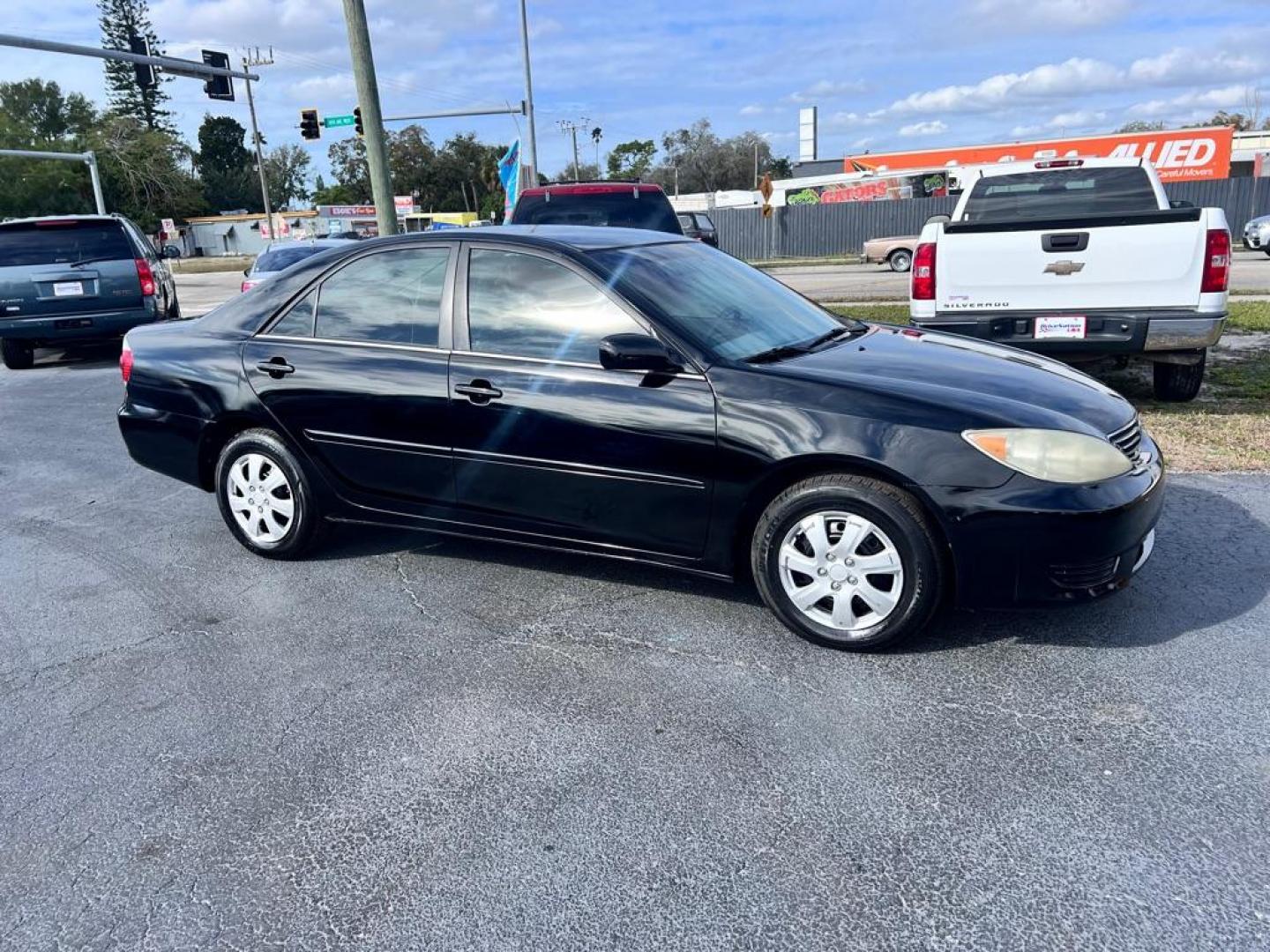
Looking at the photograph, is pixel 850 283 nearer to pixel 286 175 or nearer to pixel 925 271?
pixel 925 271

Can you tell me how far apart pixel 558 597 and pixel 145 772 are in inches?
69.2

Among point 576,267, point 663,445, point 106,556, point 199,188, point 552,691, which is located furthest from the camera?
point 199,188

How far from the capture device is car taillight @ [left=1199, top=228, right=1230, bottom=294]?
6238 mm

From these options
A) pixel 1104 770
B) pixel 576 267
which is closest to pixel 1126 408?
pixel 1104 770

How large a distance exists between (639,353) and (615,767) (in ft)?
5.08

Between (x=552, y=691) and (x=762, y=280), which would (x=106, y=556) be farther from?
(x=762, y=280)

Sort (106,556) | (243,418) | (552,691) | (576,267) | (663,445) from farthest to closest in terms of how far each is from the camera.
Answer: (106,556) < (243,418) < (576,267) < (663,445) < (552,691)

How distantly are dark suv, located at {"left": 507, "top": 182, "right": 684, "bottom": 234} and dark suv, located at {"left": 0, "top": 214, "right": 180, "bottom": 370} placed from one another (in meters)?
4.81

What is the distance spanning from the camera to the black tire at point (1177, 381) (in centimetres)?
707

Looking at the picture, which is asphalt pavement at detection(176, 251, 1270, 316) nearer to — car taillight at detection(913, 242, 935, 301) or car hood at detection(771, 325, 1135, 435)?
car taillight at detection(913, 242, 935, 301)

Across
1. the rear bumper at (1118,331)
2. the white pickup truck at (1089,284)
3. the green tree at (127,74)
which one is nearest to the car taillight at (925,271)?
the white pickup truck at (1089,284)

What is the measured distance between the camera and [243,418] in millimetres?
4703

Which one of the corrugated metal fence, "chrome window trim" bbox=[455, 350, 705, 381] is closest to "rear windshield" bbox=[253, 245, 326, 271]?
"chrome window trim" bbox=[455, 350, 705, 381]

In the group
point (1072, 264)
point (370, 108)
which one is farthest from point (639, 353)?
point (370, 108)
